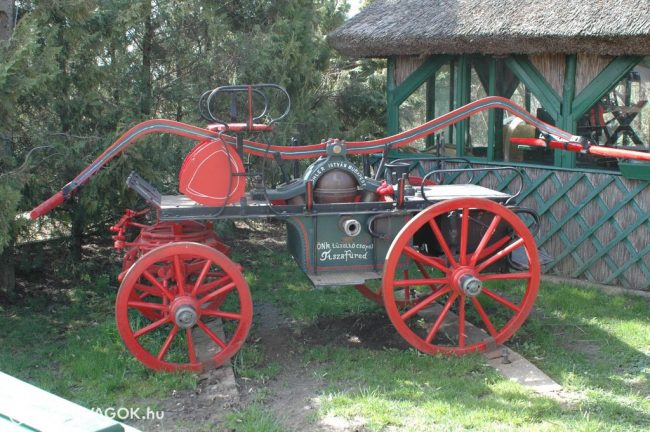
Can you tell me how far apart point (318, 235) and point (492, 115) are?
411 centimetres

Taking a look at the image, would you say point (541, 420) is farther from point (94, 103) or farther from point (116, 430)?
point (94, 103)

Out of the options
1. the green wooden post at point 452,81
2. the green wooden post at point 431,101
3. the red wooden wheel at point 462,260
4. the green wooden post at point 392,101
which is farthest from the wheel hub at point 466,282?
the green wooden post at point 392,101

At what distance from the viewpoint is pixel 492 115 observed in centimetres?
866

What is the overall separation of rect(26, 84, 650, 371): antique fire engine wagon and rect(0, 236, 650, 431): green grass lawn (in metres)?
0.28

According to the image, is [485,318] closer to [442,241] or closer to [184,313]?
[442,241]

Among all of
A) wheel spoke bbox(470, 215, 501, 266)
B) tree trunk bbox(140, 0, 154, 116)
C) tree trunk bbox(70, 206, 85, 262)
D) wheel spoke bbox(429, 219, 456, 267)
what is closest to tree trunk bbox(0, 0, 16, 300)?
tree trunk bbox(70, 206, 85, 262)

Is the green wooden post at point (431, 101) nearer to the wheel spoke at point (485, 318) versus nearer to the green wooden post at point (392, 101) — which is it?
the green wooden post at point (392, 101)

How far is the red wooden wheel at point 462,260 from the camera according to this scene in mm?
5148

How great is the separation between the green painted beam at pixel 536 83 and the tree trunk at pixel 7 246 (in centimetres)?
533

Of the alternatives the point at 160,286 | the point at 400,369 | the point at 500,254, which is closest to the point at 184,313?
the point at 160,286

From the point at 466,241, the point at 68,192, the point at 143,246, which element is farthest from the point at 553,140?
the point at 68,192

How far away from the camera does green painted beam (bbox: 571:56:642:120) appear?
24.4 feet

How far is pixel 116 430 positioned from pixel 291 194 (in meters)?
3.60

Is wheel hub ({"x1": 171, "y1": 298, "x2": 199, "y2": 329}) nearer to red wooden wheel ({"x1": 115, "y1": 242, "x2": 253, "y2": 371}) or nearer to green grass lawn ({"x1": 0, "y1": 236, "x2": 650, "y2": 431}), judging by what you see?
red wooden wheel ({"x1": 115, "y1": 242, "x2": 253, "y2": 371})
